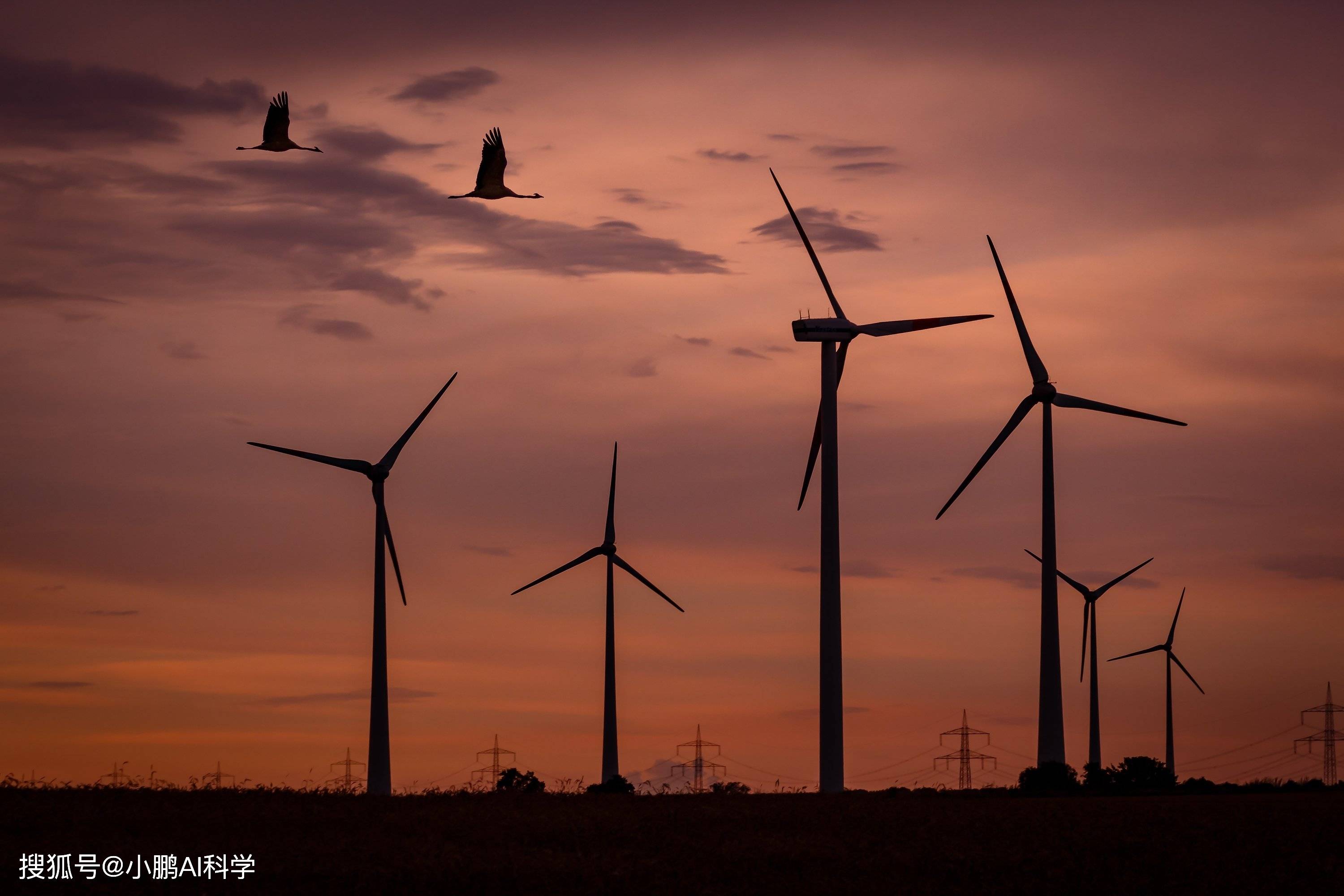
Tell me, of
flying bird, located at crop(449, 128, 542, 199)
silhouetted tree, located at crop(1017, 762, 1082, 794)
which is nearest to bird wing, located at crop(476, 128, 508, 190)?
flying bird, located at crop(449, 128, 542, 199)

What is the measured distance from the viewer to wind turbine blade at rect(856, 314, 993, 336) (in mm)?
86312

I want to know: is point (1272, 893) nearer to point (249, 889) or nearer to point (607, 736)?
point (249, 889)

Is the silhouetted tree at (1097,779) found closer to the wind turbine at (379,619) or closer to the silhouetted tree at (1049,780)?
the silhouetted tree at (1049,780)

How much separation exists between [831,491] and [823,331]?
10.3 meters

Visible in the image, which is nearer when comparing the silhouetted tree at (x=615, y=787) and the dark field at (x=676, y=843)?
the dark field at (x=676, y=843)

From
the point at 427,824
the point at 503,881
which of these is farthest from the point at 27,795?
the point at 503,881

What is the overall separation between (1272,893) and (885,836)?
1149 cm

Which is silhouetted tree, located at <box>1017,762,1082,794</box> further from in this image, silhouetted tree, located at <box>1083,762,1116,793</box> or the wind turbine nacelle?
the wind turbine nacelle

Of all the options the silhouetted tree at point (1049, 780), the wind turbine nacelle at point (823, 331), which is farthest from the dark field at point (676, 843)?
the wind turbine nacelle at point (823, 331)

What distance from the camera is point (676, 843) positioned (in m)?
46.9

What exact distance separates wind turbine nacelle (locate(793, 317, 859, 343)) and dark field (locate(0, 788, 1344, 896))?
32.5 meters

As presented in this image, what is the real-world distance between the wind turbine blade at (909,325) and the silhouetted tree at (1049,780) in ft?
79.8

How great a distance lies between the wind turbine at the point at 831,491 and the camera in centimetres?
7412

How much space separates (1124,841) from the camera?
48.0 m
